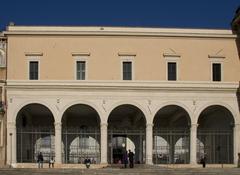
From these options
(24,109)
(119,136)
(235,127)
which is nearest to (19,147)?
(24,109)

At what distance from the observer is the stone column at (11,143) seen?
4159 cm

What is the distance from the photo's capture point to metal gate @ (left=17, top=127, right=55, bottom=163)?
43.2 meters

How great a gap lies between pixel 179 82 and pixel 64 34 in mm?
8359

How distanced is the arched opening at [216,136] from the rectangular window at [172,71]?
3.32 meters

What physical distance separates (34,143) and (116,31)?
31.9 feet

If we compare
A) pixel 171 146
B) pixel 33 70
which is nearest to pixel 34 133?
pixel 33 70

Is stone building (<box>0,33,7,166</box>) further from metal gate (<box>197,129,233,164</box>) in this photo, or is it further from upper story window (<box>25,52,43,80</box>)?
metal gate (<box>197,129,233,164</box>)

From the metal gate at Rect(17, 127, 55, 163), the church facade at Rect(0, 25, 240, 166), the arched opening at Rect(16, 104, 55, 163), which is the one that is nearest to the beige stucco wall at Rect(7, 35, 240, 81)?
the church facade at Rect(0, 25, 240, 166)

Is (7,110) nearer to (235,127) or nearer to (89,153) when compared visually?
(89,153)

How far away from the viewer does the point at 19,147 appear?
43.3 meters

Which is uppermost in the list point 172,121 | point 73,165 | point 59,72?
point 59,72

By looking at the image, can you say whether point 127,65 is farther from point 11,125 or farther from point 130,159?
point 11,125

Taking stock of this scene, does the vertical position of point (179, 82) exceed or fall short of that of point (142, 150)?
it exceeds it

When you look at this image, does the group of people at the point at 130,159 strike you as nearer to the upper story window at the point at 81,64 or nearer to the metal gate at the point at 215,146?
the upper story window at the point at 81,64
